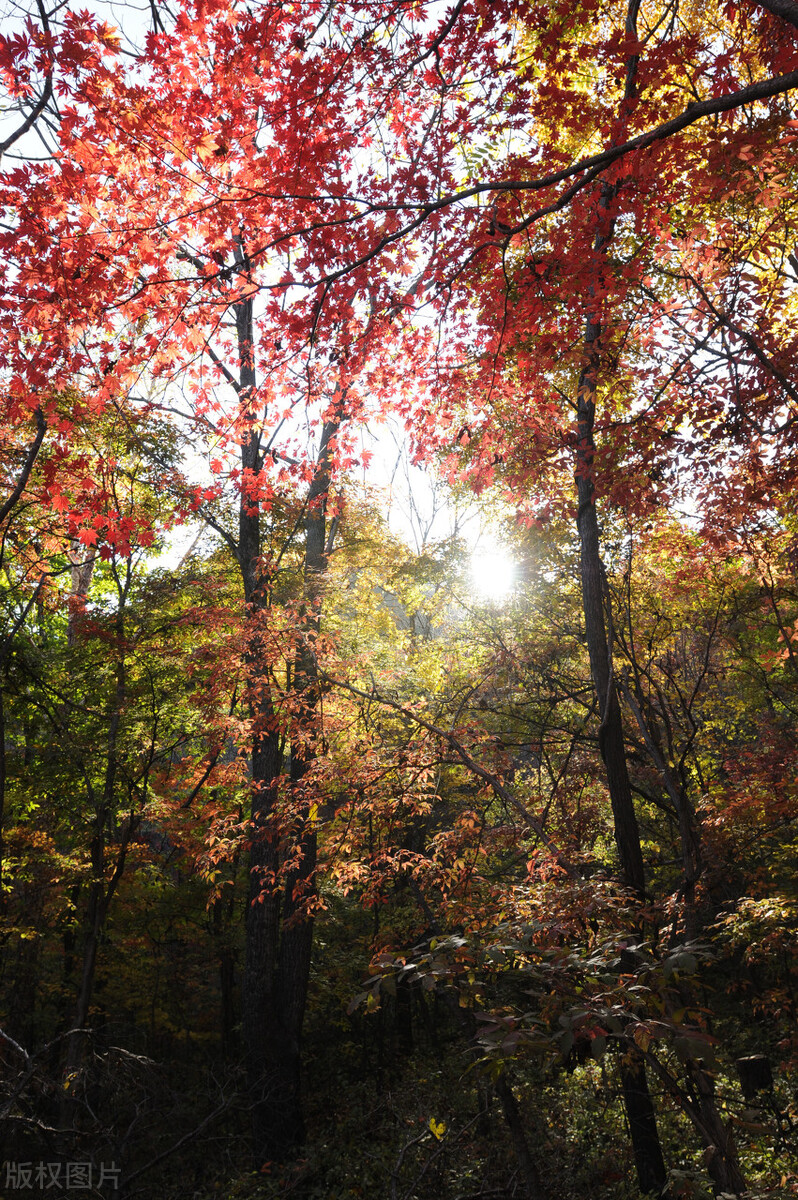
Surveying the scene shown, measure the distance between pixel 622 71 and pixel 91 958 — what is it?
11561 mm

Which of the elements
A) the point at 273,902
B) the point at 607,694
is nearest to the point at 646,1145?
the point at 607,694

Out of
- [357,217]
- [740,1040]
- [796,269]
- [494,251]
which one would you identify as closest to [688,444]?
[494,251]

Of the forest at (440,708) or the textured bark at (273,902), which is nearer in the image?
the forest at (440,708)

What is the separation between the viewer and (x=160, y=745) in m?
11.5

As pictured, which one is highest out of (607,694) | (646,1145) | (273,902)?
(607,694)

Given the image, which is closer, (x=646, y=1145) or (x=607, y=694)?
(x=607, y=694)

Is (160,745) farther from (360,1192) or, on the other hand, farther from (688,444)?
(688,444)

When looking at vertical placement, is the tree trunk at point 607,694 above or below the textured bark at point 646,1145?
above

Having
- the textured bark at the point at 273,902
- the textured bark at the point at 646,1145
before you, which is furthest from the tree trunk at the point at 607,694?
the textured bark at the point at 273,902

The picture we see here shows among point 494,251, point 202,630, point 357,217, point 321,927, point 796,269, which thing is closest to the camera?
point 357,217

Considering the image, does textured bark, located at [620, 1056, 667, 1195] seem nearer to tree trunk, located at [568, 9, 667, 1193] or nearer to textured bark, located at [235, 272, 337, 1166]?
tree trunk, located at [568, 9, 667, 1193]

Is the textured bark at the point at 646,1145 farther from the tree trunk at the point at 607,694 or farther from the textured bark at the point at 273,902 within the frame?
the textured bark at the point at 273,902

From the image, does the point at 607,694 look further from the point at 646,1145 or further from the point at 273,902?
the point at 273,902

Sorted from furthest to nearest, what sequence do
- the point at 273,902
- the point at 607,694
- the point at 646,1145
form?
the point at 273,902 → the point at 646,1145 → the point at 607,694
